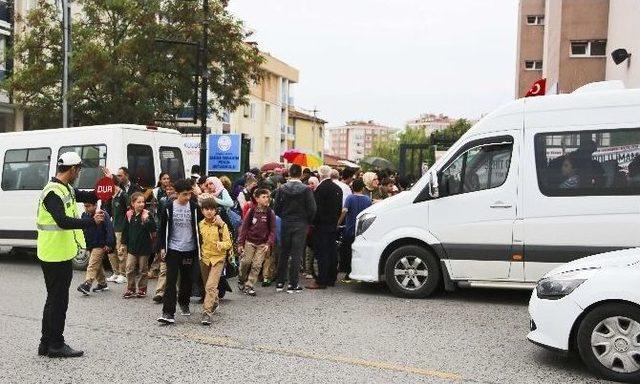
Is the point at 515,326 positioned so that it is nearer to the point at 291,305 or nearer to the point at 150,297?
the point at 291,305

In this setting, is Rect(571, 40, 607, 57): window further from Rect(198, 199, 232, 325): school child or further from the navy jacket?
Rect(198, 199, 232, 325): school child

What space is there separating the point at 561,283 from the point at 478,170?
321 cm

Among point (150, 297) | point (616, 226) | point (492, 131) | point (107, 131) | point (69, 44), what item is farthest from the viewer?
point (69, 44)

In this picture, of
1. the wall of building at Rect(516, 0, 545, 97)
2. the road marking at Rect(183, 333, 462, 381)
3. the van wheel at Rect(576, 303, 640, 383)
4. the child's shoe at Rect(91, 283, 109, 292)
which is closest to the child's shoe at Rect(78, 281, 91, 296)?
the child's shoe at Rect(91, 283, 109, 292)

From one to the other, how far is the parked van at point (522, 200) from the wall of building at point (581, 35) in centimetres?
1578

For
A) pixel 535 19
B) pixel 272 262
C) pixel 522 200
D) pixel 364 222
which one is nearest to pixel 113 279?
pixel 272 262

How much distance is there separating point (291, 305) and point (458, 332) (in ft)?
7.78

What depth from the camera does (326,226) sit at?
400 inches

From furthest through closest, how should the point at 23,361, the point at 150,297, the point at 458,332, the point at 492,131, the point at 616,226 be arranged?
the point at 150,297
the point at 492,131
the point at 616,226
the point at 458,332
the point at 23,361

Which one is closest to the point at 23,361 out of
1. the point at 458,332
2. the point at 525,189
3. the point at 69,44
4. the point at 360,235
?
the point at 458,332

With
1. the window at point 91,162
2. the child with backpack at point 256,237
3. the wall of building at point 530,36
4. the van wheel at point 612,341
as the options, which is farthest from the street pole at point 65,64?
the wall of building at point 530,36

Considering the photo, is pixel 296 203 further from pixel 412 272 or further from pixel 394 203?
pixel 412 272

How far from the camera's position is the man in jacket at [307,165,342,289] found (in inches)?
395

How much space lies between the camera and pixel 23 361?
597cm
